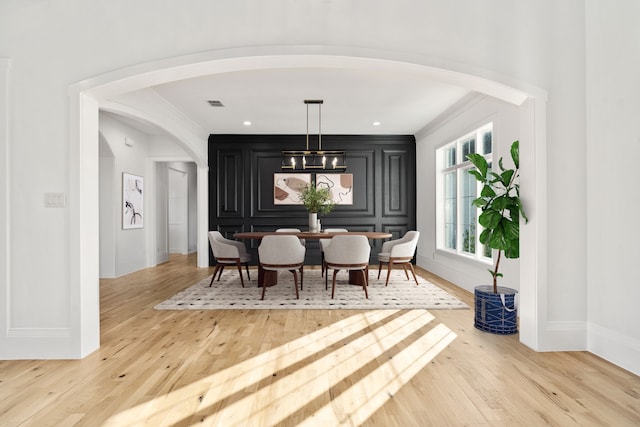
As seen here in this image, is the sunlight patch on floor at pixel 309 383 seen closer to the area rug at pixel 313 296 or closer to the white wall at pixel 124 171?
the area rug at pixel 313 296

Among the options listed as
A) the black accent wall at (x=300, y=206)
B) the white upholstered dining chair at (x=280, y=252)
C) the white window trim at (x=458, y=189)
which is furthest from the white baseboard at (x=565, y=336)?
the black accent wall at (x=300, y=206)

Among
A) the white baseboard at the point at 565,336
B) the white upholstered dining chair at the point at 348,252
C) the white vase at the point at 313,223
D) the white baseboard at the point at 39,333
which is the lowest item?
the white baseboard at the point at 565,336

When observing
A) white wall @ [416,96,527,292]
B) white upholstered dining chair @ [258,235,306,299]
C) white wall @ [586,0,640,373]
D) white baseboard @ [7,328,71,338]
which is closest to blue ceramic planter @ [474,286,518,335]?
white wall @ [586,0,640,373]

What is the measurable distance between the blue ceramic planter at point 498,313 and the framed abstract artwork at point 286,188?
15.3 feet

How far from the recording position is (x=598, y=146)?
2686 mm

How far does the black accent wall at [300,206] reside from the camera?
729 cm

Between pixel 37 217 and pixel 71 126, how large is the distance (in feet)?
2.35

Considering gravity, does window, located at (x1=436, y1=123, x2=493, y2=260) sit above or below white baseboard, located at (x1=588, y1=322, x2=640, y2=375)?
above

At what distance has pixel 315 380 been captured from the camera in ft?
7.43

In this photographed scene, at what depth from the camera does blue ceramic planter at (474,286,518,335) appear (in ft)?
10.3

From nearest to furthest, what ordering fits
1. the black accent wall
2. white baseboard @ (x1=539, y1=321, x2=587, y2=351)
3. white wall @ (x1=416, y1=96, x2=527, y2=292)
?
1. white baseboard @ (x1=539, y1=321, x2=587, y2=351)
2. white wall @ (x1=416, y1=96, x2=527, y2=292)
3. the black accent wall

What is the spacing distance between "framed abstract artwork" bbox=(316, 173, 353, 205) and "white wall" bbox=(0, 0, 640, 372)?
15.3 ft

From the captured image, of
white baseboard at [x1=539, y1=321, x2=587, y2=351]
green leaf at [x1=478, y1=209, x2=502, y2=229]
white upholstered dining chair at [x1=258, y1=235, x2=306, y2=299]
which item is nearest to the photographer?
white baseboard at [x1=539, y1=321, x2=587, y2=351]

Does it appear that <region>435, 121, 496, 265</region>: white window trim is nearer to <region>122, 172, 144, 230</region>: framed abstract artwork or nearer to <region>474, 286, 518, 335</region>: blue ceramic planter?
<region>474, 286, 518, 335</region>: blue ceramic planter
